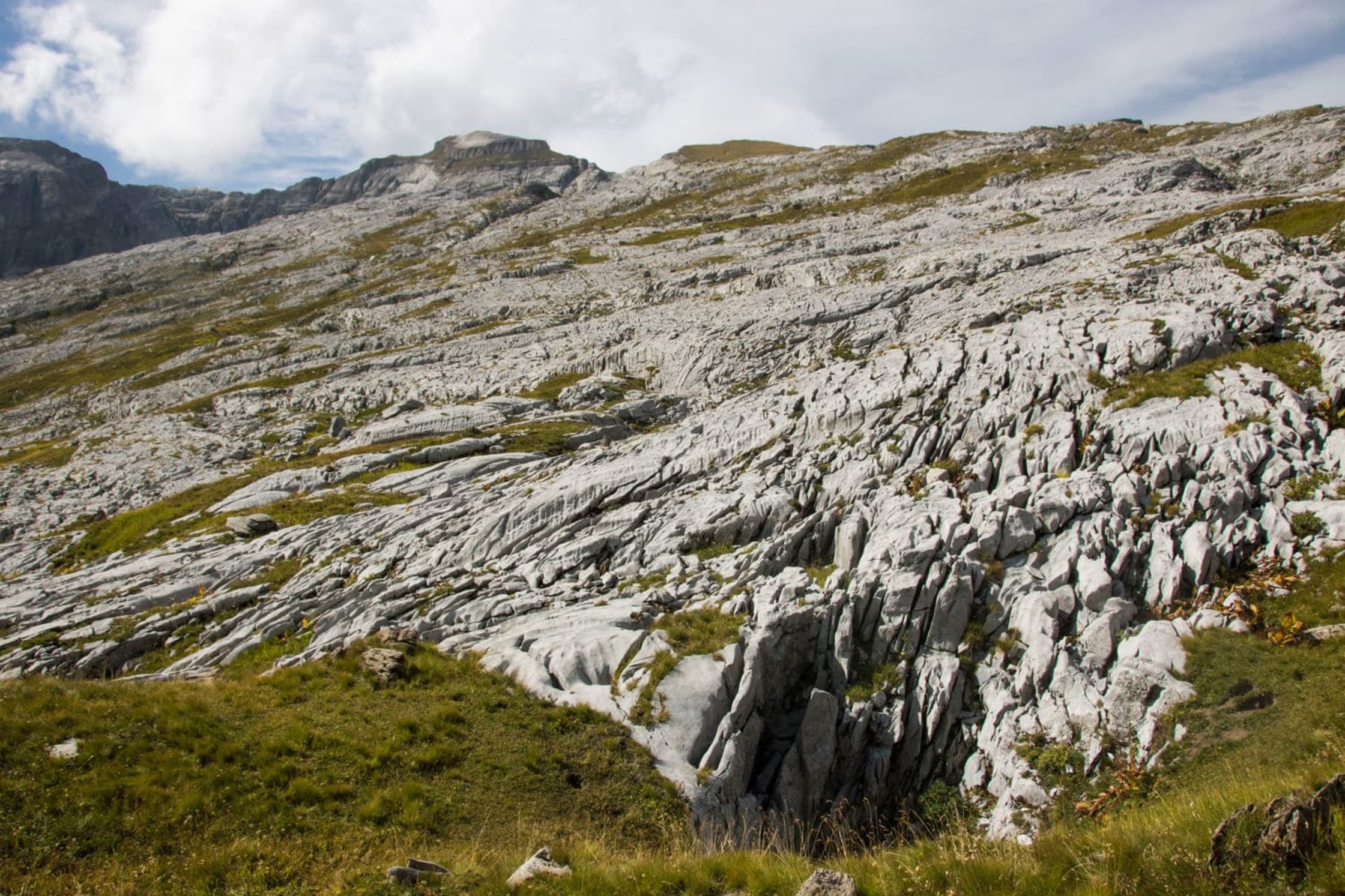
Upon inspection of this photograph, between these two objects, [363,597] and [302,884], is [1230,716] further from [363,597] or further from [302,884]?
[363,597]

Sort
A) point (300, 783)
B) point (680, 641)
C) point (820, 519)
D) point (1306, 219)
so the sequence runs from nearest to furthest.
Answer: point (300, 783), point (680, 641), point (820, 519), point (1306, 219)

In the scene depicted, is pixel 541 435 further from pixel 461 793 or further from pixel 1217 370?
pixel 1217 370

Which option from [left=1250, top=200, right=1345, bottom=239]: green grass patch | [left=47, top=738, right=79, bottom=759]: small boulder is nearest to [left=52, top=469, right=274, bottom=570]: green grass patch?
[left=47, top=738, right=79, bottom=759]: small boulder

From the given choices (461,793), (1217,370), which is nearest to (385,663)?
(461,793)

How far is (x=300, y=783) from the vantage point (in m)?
11.4

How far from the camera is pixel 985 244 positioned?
70.4 m

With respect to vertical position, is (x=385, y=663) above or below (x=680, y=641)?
above

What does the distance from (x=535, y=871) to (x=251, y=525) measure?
3439 cm

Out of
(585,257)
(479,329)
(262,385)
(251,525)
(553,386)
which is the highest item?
(585,257)

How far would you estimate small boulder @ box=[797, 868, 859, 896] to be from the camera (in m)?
6.91

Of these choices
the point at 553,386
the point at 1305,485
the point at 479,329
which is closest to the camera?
the point at 1305,485

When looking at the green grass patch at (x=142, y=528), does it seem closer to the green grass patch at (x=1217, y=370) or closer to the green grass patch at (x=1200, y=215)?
the green grass patch at (x=1217, y=370)

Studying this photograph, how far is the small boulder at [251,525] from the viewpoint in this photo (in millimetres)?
33906

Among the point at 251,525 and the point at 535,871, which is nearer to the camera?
the point at 535,871
